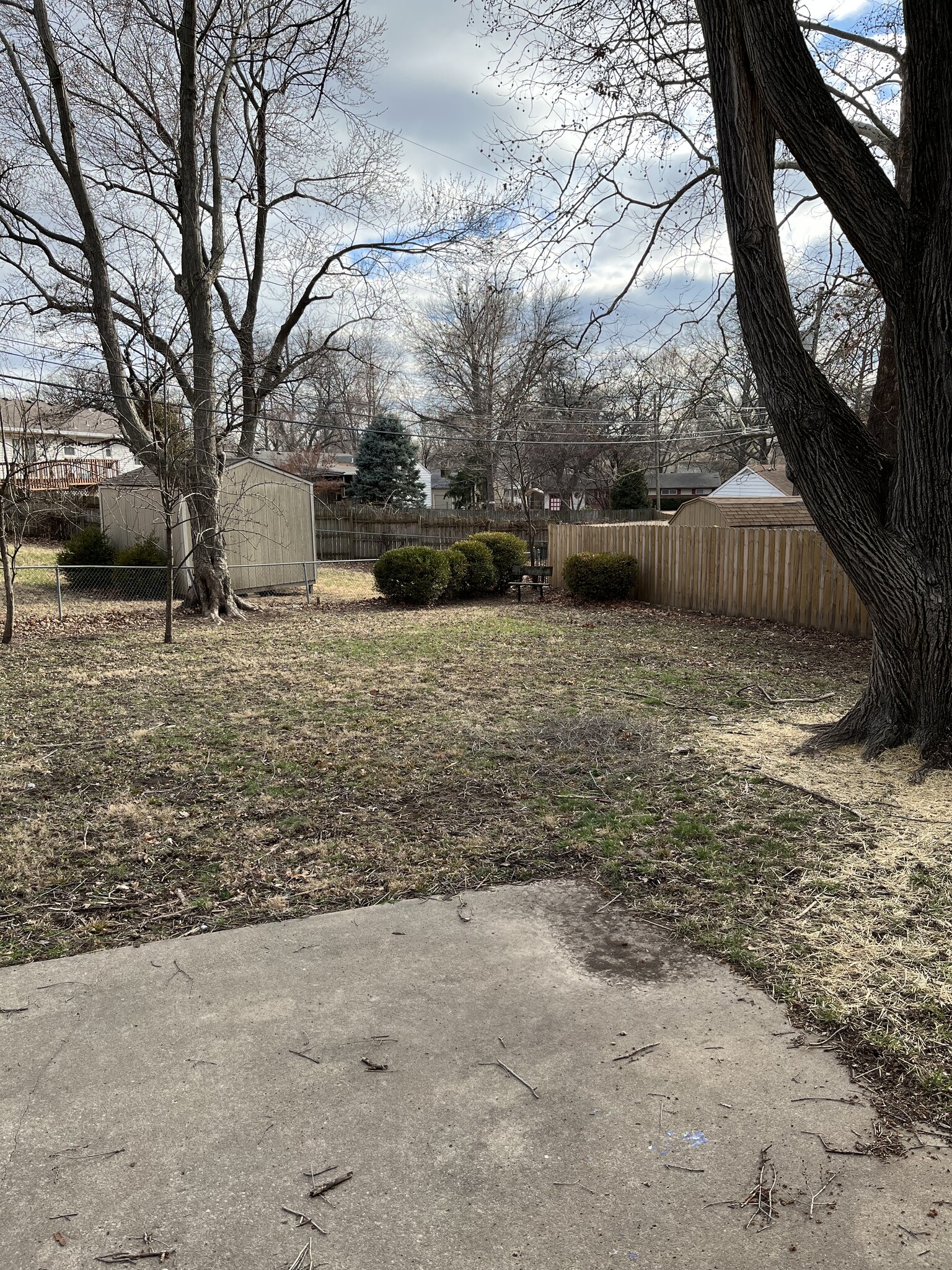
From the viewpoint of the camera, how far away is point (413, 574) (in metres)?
15.1

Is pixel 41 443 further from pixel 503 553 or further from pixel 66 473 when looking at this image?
pixel 66 473

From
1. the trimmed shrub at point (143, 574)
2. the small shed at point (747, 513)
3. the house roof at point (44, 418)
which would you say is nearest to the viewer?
the house roof at point (44, 418)

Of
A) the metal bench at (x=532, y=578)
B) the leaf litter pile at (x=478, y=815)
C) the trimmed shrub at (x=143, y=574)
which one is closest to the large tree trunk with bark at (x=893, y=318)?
the leaf litter pile at (x=478, y=815)

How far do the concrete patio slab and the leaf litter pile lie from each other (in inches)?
13.8

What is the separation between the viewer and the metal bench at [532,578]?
1627 centimetres

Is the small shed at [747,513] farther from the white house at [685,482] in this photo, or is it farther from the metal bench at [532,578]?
the white house at [685,482]

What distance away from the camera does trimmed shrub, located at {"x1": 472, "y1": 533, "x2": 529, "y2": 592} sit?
17203 mm

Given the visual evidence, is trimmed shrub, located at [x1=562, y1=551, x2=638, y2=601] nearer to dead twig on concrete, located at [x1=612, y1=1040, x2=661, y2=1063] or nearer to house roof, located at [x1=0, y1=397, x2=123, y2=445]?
house roof, located at [x1=0, y1=397, x2=123, y2=445]

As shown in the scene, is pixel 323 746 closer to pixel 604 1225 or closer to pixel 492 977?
pixel 492 977

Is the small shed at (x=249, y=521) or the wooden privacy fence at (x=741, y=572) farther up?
the small shed at (x=249, y=521)

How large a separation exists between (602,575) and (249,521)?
7.65m

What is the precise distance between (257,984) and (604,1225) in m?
1.48

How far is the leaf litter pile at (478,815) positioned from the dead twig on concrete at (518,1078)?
0.96 m

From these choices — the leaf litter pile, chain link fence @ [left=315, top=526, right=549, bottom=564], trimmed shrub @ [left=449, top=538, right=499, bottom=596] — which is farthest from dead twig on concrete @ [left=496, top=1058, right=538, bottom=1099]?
chain link fence @ [left=315, top=526, right=549, bottom=564]
